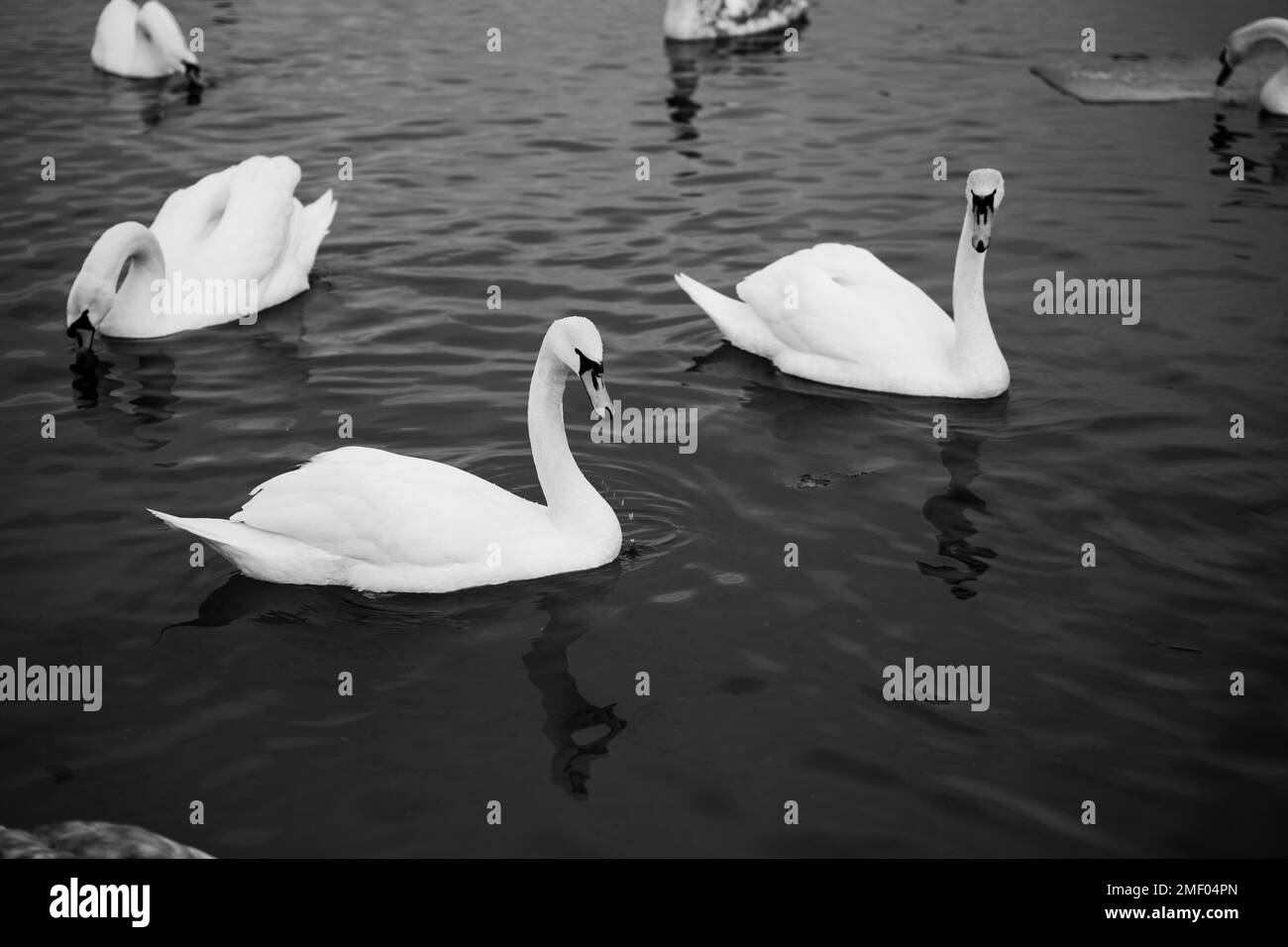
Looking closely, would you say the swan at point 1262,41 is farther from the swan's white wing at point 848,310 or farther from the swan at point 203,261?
the swan at point 203,261

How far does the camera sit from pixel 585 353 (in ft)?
25.0

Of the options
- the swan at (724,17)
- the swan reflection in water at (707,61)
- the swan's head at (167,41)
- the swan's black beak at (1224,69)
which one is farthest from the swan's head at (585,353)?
the swan at (724,17)

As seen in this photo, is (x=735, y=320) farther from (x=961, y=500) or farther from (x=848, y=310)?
(x=961, y=500)

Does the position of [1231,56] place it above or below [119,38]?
below

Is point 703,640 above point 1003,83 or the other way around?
the other way around

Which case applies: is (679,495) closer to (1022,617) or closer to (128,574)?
(1022,617)

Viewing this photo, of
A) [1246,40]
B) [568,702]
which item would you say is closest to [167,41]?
[1246,40]

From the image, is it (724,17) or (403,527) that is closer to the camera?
(403,527)

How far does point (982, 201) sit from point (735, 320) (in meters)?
2.18

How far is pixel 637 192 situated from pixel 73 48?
1036 centimetres

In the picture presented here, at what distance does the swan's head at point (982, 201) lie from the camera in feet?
31.6

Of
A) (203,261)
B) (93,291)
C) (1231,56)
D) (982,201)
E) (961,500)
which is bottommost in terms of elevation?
(961,500)
